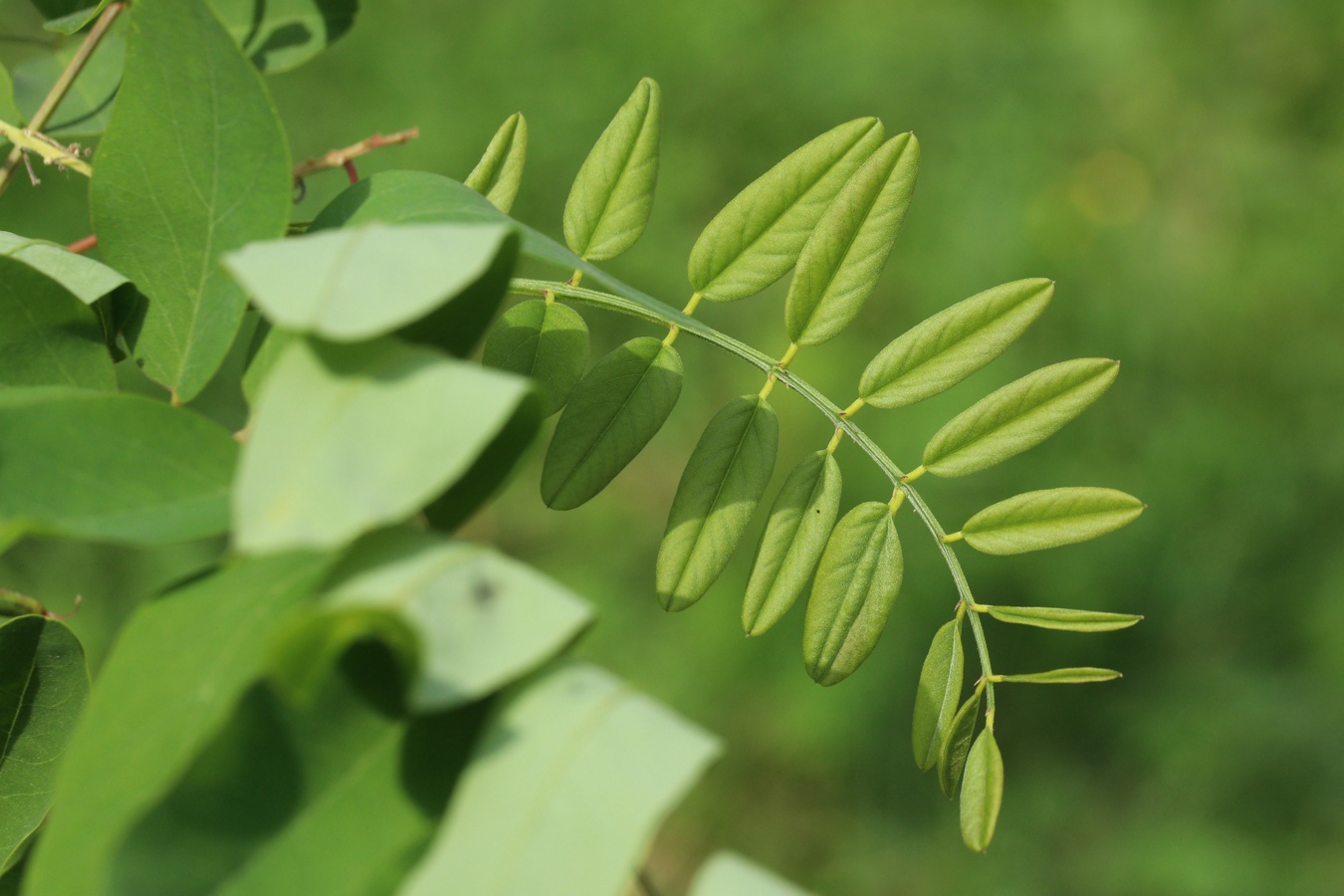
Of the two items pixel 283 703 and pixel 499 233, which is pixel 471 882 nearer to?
pixel 283 703

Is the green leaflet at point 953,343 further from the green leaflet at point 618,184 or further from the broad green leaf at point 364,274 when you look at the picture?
the broad green leaf at point 364,274

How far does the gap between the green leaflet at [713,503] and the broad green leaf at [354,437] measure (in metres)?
0.33

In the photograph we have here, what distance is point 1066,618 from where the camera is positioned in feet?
2.69

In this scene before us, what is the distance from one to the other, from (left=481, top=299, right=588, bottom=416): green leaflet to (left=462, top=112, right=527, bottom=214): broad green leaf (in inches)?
5.9

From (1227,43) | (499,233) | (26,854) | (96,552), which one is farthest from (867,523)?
(1227,43)

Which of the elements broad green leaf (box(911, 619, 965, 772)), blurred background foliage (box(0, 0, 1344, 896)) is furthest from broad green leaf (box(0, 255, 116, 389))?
blurred background foliage (box(0, 0, 1344, 896))

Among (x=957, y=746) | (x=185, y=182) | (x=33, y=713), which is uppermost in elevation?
(x=185, y=182)

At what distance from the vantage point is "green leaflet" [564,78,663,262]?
91cm

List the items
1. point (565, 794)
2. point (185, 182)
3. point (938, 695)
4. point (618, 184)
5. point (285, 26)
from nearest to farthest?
point (565, 794), point (185, 182), point (938, 695), point (618, 184), point (285, 26)

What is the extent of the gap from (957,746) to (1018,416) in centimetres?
26

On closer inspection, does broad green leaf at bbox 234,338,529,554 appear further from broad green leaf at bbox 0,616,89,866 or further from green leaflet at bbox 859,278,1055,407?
green leaflet at bbox 859,278,1055,407

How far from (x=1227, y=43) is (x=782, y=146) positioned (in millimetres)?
1380

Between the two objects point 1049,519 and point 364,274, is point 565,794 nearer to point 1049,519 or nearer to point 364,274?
point 364,274

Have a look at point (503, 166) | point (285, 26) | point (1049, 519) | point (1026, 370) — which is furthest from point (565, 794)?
point (1026, 370)
